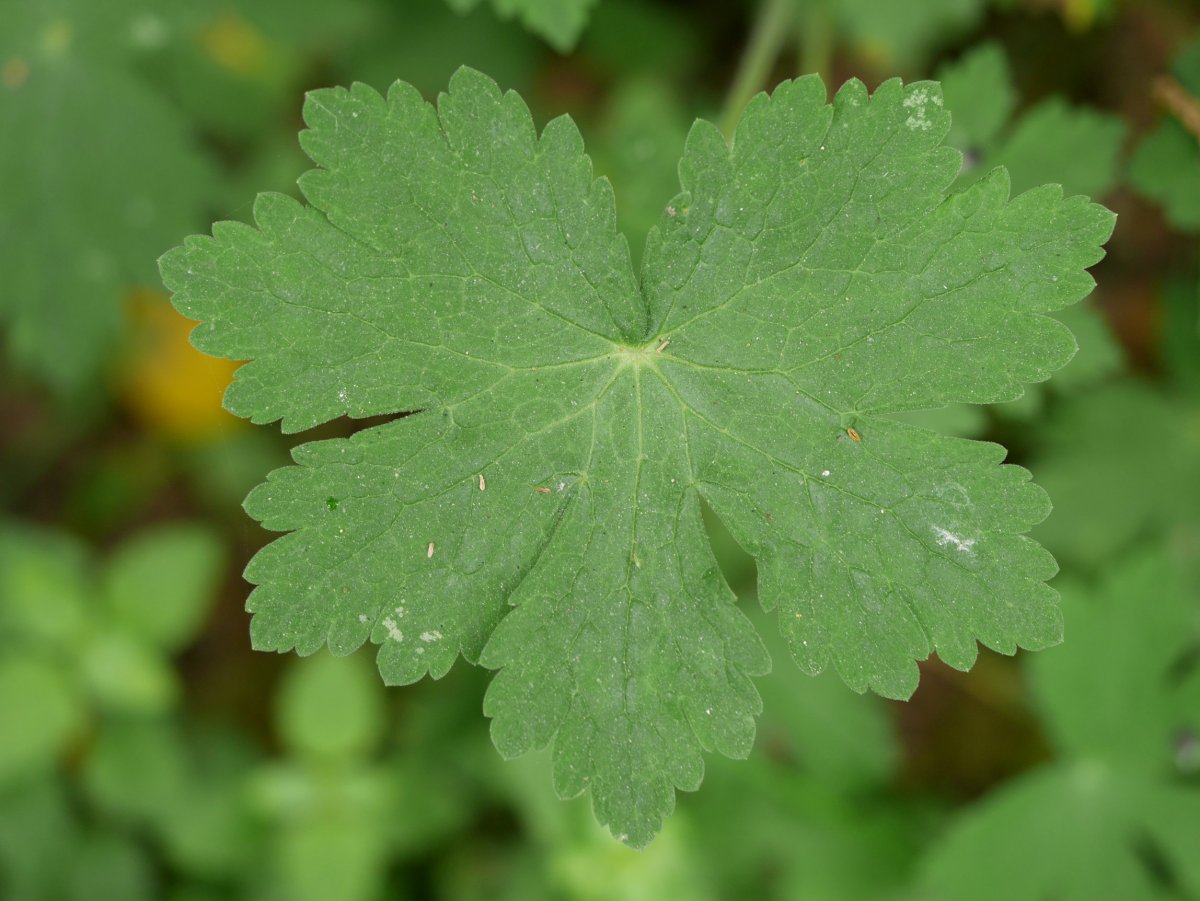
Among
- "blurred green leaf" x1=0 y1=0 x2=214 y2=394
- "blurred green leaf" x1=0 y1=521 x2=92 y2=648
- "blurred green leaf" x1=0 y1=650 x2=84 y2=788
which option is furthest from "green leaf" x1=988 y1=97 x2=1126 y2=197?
"blurred green leaf" x1=0 y1=650 x2=84 y2=788

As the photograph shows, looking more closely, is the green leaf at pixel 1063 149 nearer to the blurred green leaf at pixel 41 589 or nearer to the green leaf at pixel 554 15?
the green leaf at pixel 554 15

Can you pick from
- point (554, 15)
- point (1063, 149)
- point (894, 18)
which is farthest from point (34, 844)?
point (894, 18)

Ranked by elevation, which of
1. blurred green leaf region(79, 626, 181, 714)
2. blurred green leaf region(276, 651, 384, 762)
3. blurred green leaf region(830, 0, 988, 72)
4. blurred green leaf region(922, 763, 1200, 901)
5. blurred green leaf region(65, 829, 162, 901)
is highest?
blurred green leaf region(830, 0, 988, 72)

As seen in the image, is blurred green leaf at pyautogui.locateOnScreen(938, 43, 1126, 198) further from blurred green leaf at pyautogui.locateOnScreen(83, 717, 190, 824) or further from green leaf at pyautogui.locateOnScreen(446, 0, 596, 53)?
blurred green leaf at pyautogui.locateOnScreen(83, 717, 190, 824)

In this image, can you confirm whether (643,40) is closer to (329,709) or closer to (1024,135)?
(1024,135)

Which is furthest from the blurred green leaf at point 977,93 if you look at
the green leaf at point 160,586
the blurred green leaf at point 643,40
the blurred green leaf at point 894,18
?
the green leaf at point 160,586
